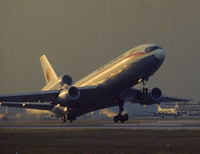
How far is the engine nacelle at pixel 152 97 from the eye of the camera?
184 feet

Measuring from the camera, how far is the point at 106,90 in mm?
50000

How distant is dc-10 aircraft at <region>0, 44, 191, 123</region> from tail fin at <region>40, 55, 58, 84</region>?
20.3 feet

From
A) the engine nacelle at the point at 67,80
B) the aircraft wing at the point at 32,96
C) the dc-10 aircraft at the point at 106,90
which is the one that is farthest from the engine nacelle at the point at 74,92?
the engine nacelle at the point at 67,80

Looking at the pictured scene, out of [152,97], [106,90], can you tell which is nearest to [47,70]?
[152,97]

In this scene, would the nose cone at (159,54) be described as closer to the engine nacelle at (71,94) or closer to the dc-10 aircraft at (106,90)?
the dc-10 aircraft at (106,90)

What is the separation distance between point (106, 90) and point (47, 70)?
25.2 m

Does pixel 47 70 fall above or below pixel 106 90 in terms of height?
above

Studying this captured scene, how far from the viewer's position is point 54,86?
6066 cm

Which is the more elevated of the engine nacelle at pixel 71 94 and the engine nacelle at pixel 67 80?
the engine nacelle at pixel 67 80

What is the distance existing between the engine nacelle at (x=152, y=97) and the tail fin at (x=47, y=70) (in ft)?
61.6

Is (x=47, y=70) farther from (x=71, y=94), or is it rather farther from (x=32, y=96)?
(x=71, y=94)
